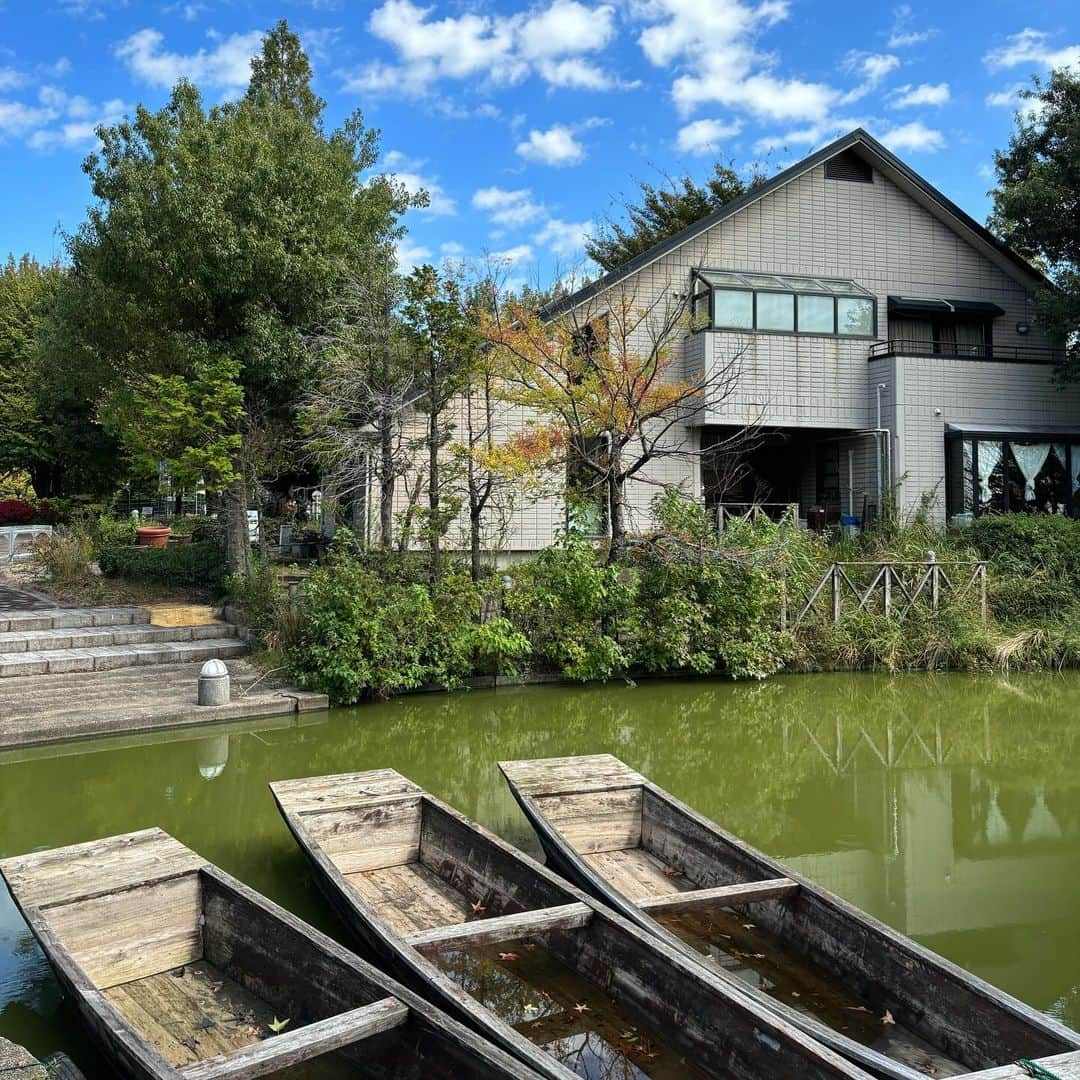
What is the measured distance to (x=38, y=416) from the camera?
1222 inches

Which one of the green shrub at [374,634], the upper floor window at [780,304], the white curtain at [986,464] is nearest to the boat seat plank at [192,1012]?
the green shrub at [374,634]

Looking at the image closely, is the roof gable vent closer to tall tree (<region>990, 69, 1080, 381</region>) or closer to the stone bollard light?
tall tree (<region>990, 69, 1080, 381</region>)

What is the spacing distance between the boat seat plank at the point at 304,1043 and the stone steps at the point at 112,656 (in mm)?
9852

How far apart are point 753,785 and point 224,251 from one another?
36.7 feet

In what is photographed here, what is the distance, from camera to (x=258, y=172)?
606 inches

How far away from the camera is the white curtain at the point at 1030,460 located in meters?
20.0

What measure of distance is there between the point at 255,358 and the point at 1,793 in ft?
29.1

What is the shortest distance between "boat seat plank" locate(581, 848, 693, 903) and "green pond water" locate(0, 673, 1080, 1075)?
104 cm

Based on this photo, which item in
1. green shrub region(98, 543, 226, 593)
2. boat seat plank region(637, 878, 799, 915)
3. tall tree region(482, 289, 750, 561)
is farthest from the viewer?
green shrub region(98, 543, 226, 593)

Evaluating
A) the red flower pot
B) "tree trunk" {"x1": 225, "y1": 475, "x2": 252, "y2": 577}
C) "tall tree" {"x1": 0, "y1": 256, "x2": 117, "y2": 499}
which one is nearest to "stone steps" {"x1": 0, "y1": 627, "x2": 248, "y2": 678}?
"tree trunk" {"x1": 225, "y1": 475, "x2": 252, "y2": 577}

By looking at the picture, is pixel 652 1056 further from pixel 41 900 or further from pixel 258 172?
pixel 258 172

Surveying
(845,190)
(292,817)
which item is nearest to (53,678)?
(292,817)

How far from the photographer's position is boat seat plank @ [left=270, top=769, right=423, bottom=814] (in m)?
6.60

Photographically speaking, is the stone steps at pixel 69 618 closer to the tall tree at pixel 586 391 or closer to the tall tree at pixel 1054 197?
the tall tree at pixel 586 391
